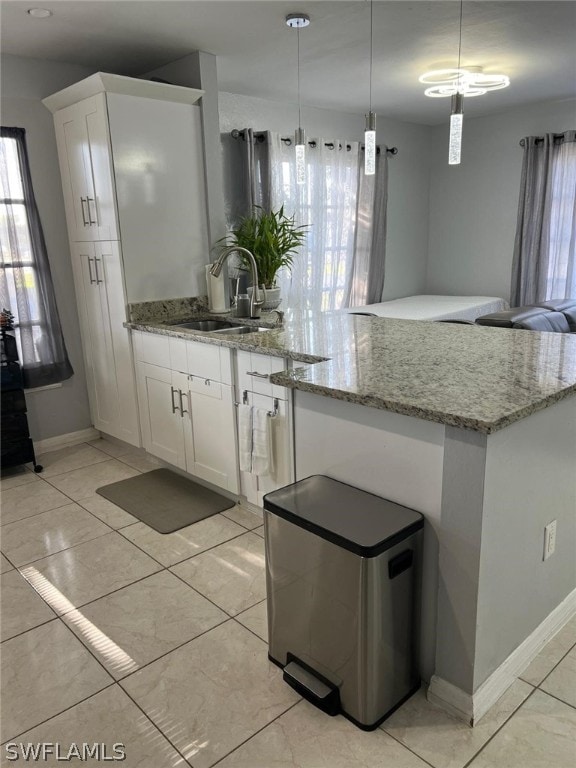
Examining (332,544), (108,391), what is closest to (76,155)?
(108,391)

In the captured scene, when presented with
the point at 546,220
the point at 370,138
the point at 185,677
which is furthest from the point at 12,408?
the point at 546,220

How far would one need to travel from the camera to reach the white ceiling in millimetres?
2895

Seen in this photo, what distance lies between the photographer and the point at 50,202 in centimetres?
379

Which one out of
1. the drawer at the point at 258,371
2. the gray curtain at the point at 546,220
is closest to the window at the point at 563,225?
the gray curtain at the point at 546,220

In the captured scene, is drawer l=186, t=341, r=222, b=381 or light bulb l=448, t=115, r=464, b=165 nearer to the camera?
light bulb l=448, t=115, r=464, b=165

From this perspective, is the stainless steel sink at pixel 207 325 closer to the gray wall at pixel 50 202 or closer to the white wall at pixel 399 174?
the gray wall at pixel 50 202

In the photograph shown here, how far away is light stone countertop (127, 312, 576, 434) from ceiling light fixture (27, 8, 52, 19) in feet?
5.54

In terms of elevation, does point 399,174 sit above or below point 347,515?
above

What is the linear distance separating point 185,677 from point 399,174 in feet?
18.9

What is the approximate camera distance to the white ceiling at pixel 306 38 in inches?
114

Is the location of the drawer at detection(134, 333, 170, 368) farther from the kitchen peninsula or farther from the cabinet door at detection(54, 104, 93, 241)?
the kitchen peninsula

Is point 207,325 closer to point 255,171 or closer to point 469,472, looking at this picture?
A: point 255,171

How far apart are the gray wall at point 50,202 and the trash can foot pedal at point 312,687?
2.80 metres

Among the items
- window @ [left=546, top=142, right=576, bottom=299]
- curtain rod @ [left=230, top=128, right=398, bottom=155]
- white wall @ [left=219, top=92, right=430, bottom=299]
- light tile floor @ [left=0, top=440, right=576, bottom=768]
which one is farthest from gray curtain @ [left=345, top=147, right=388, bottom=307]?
light tile floor @ [left=0, top=440, right=576, bottom=768]
